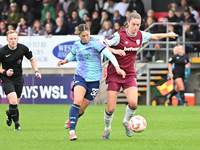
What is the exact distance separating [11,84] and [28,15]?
13406 millimetres

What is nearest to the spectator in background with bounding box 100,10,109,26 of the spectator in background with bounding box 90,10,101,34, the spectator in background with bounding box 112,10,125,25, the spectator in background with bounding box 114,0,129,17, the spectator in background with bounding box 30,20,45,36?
the spectator in background with bounding box 90,10,101,34

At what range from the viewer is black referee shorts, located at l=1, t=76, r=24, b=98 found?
9.78m

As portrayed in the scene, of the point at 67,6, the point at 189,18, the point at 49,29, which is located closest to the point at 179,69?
the point at 189,18

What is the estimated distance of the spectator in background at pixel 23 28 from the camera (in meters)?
21.7

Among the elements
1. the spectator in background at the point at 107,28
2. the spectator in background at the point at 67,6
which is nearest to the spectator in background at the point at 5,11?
the spectator in background at the point at 67,6

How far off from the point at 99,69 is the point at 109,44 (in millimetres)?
476

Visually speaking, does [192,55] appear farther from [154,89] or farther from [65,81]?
[65,81]

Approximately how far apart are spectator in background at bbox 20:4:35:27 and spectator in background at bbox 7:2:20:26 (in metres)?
0.29

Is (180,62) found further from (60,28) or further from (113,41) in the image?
(113,41)

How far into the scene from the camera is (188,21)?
19359 mm

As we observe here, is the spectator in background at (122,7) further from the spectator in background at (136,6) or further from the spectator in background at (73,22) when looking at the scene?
the spectator in background at (73,22)

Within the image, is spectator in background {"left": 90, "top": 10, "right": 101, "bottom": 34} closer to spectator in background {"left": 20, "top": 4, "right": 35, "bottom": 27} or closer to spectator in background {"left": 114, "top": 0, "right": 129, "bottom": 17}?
spectator in background {"left": 114, "top": 0, "right": 129, "bottom": 17}

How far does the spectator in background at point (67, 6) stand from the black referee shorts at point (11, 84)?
12.6 meters

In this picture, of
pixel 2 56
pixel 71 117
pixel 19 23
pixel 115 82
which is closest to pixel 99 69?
pixel 115 82
